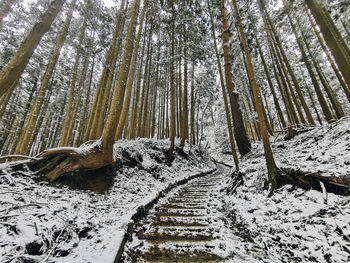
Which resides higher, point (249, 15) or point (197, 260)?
point (249, 15)

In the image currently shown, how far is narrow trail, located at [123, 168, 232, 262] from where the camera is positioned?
2.40m

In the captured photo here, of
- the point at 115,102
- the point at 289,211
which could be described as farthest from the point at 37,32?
the point at 289,211

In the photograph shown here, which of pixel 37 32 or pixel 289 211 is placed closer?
pixel 289 211

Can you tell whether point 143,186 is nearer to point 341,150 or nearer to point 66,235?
point 66,235

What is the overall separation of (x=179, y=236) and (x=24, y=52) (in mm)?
5005

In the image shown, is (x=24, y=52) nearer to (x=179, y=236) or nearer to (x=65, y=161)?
(x=65, y=161)

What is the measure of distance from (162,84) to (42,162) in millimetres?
14193

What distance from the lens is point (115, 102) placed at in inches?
209

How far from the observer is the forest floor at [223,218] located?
205cm

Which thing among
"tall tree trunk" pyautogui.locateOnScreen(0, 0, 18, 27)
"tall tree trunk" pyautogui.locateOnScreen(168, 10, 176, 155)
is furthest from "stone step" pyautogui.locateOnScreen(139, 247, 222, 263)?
"tall tree trunk" pyautogui.locateOnScreen(168, 10, 176, 155)

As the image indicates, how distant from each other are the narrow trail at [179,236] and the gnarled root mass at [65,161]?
2426mm

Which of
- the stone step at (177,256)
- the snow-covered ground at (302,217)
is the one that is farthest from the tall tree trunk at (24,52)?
the snow-covered ground at (302,217)

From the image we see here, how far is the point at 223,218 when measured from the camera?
374 centimetres

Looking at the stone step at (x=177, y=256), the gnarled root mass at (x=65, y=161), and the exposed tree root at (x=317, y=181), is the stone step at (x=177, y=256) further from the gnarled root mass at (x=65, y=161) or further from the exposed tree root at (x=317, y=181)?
the gnarled root mass at (x=65, y=161)
